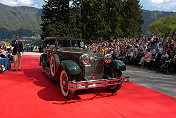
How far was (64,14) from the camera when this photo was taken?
111ft

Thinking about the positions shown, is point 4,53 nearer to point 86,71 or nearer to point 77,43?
point 77,43

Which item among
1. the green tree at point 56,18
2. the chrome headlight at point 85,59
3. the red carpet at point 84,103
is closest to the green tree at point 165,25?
the green tree at point 56,18

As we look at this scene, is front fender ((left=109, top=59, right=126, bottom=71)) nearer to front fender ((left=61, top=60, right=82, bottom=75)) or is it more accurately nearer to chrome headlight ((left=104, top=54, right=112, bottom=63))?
chrome headlight ((left=104, top=54, right=112, bottom=63))

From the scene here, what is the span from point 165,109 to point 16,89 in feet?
14.1

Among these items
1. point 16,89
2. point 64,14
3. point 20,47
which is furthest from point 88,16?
point 16,89

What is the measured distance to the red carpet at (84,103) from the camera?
3174 mm

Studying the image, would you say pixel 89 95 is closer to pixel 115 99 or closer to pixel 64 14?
pixel 115 99

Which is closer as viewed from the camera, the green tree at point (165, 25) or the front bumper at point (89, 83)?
the front bumper at point (89, 83)

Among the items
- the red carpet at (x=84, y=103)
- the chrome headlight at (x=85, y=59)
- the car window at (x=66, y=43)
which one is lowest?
the red carpet at (x=84, y=103)

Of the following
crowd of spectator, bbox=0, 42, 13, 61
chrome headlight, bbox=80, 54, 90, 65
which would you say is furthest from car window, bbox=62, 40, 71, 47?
crowd of spectator, bbox=0, 42, 13, 61

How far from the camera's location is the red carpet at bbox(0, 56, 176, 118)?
10.4ft

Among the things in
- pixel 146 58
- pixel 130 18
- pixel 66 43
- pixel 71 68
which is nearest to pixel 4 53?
pixel 66 43

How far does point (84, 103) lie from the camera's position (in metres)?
3.79

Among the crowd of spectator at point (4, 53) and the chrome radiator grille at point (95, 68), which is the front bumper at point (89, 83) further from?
the crowd of spectator at point (4, 53)
